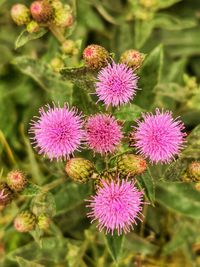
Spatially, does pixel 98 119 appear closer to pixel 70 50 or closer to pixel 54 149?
pixel 54 149

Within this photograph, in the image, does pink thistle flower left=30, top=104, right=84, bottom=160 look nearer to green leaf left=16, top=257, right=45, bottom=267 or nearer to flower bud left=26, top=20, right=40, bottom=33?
flower bud left=26, top=20, right=40, bottom=33

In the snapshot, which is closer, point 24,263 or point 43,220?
point 43,220

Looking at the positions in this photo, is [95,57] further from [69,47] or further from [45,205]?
[45,205]

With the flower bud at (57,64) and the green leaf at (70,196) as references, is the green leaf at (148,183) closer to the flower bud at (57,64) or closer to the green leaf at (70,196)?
the green leaf at (70,196)

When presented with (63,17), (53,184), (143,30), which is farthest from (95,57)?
(143,30)

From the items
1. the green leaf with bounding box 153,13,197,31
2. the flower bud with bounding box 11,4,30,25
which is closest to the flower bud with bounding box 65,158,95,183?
the flower bud with bounding box 11,4,30,25

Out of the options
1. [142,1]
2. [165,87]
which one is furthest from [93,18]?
[165,87]
